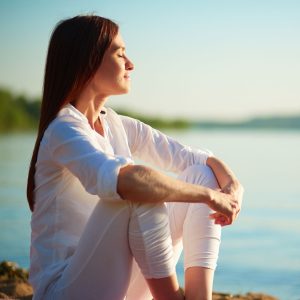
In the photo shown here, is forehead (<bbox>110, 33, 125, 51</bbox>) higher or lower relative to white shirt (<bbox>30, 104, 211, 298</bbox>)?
higher

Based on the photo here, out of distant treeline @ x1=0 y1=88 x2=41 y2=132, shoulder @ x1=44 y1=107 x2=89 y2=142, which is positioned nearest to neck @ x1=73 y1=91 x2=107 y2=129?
shoulder @ x1=44 y1=107 x2=89 y2=142

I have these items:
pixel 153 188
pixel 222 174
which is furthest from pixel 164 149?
pixel 153 188

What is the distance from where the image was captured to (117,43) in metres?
2.07

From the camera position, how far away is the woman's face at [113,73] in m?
2.04

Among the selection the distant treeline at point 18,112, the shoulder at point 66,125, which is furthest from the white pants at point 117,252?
the distant treeline at point 18,112

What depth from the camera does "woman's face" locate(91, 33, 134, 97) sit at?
2.04m

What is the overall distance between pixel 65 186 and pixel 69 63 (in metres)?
0.38

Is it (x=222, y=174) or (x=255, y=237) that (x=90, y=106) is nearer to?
(x=222, y=174)

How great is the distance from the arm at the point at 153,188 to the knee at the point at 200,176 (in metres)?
0.20

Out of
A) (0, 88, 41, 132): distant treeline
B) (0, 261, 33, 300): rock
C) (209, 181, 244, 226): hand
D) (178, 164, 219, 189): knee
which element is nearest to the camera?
(209, 181, 244, 226): hand

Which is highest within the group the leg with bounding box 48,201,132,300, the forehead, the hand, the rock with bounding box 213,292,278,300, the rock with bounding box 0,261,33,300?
the forehead

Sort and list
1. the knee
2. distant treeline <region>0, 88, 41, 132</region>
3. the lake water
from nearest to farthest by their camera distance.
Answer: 1. the knee
2. the lake water
3. distant treeline <region>0, 88, 41, 132</region>

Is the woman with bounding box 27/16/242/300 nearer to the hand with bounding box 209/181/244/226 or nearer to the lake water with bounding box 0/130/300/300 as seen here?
the hand with bounding box 209/181/244/226

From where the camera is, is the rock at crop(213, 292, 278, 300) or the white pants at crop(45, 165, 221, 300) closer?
the white pants at crop(45, 165, 221, 300)
